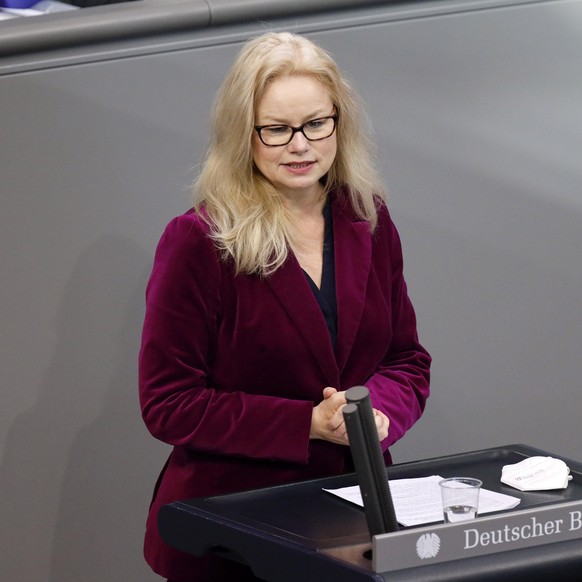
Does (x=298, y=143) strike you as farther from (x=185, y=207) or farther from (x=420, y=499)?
(x=185, y=207)

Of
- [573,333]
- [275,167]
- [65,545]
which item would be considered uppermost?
[275,167]

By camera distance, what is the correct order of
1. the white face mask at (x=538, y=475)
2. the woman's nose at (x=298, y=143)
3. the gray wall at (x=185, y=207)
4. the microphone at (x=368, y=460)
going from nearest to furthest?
the microphone at (x=368, y=460) < the white face mask at (x=538, y=475) < the woman's nose at (x=298, y=143) < the gray wall at (x=185, y=207)

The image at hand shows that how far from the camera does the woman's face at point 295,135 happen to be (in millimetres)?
2129

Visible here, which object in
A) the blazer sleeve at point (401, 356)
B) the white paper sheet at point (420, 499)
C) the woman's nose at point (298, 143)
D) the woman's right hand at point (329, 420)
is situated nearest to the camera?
the white paper sheet at point (420, 499)

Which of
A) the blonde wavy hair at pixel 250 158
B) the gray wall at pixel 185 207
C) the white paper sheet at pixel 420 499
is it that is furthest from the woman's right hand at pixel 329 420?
the gray wall at pixel 185 207

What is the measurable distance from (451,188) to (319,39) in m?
0.56

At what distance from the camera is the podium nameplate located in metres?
1.52

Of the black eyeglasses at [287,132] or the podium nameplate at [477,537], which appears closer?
the podium nameplate at [477,537]

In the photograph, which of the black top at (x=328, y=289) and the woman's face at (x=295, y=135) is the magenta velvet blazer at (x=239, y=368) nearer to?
the black top at (x=328, y=289)

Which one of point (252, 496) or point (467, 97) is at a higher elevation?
point (467, 97)

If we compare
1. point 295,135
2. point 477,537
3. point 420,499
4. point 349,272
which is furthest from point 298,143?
point 477,537

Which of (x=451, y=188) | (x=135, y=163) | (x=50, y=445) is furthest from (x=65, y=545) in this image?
(x=451, y=188)

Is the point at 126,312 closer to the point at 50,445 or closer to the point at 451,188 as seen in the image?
the point at 50,445

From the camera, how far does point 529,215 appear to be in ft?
11.0
